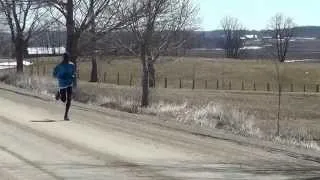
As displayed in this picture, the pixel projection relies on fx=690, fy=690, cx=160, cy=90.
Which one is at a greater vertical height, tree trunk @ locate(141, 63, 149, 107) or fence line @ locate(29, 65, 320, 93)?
tree trunk @ locate(141, 63, 149, 107)

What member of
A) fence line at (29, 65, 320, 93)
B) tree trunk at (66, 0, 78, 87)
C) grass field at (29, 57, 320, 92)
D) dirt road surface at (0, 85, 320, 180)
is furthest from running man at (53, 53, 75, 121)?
grass field at (29, 57, 320, 92)

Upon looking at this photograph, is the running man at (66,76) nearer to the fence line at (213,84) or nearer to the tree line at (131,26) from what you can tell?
the tree line at (131,26)

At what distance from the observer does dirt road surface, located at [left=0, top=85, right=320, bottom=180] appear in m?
10.1

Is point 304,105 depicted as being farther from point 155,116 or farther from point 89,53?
point 155,116

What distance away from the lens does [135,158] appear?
11688 millimetres

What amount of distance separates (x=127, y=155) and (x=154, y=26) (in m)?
16.2

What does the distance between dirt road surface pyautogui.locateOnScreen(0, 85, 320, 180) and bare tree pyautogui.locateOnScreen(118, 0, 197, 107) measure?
9.43 meters

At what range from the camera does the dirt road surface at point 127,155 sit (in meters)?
10.1

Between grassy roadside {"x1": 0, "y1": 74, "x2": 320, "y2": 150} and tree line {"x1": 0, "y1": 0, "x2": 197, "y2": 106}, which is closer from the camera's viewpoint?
grassy roadside {"x1": 0, "y1": 74, "x2": 320, "y2": 150}

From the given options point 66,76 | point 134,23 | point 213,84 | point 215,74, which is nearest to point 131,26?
point 134,23

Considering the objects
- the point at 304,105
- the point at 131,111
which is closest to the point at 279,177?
the point at 131,111

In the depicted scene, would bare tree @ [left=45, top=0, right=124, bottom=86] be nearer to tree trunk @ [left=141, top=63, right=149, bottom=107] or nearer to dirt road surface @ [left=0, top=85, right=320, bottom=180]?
tree trunk @ [left=141, top=63, right=149, bottom=107]

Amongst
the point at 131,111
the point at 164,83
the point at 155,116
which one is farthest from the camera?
the point at 164,83

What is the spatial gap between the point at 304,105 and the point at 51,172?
39752 mm
